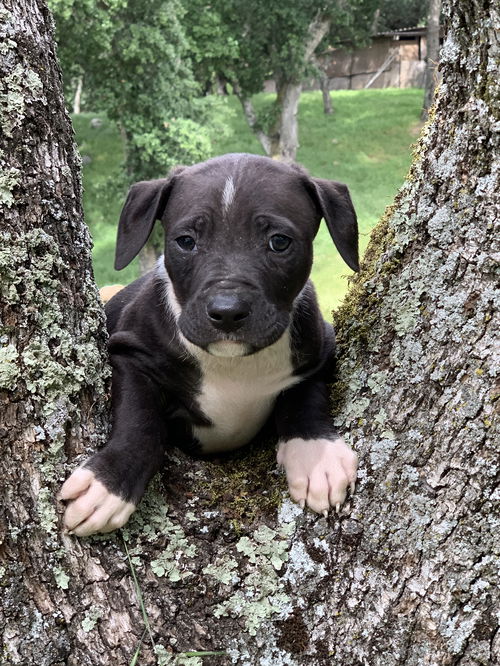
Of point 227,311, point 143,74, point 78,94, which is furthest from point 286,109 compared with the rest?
point 227,311

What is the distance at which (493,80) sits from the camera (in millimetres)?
1971

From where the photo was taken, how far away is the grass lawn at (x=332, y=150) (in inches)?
655

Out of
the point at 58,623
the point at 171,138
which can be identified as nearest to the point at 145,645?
the point at 58,623

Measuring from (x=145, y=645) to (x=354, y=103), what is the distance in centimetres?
2842

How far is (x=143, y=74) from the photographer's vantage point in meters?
12.0

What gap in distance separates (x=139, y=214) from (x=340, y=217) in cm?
82

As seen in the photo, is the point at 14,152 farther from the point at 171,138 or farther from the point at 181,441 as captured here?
the point at 171,138

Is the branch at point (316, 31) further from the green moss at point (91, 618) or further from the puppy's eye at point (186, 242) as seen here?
the green moss at point (91, 618)

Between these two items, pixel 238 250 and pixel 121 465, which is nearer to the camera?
pixel 121 465

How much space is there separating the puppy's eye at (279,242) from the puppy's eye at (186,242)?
30cm

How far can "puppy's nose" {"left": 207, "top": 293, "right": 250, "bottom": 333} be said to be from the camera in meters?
2.49

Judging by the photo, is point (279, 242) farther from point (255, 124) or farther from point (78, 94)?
point (78, 94)

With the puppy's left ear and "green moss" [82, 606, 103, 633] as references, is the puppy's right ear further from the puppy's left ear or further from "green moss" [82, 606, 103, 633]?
"green moss" [82, 606, 103, 633]

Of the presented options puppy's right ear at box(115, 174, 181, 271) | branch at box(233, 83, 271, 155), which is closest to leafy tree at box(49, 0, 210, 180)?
branch at box(233, 83, 271, 155)
